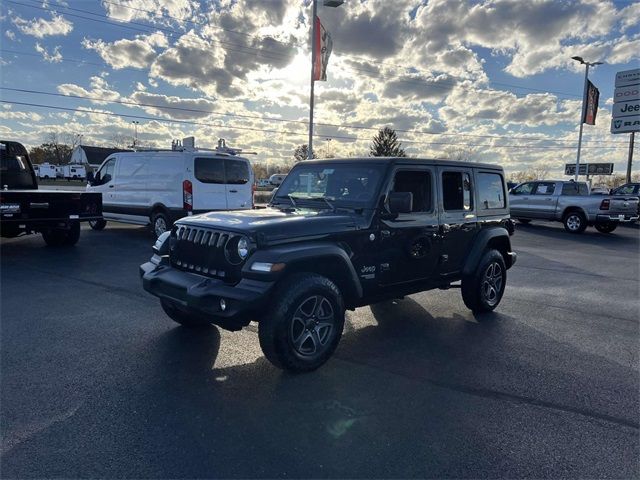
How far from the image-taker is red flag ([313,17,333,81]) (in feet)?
57.8

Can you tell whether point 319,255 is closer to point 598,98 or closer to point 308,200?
point 308,200

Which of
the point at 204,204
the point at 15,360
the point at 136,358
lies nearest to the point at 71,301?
the point at 15,360

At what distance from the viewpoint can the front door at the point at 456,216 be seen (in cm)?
512

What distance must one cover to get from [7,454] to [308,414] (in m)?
1.85

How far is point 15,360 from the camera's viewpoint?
3.89 metres

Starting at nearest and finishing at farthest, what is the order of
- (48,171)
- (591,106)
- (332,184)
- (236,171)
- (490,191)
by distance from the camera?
(332,184)
(490,191)
(236,171)
(591,106)
(48,171)

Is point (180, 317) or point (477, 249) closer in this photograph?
point (180, 317)

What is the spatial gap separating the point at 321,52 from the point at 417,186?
48.4ft

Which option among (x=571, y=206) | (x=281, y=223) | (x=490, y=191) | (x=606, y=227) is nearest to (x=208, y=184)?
(x=490, y=191)

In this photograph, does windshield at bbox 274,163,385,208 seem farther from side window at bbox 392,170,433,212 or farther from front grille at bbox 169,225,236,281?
front grille at bbox 169,225,236,281

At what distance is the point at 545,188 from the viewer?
17.5 metres

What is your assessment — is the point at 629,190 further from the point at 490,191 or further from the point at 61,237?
the point at 61,237

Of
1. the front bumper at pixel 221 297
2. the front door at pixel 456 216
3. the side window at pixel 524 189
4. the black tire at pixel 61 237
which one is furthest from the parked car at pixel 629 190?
the front bumper at pixel 221 297

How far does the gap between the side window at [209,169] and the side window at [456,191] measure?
22.4 feet
